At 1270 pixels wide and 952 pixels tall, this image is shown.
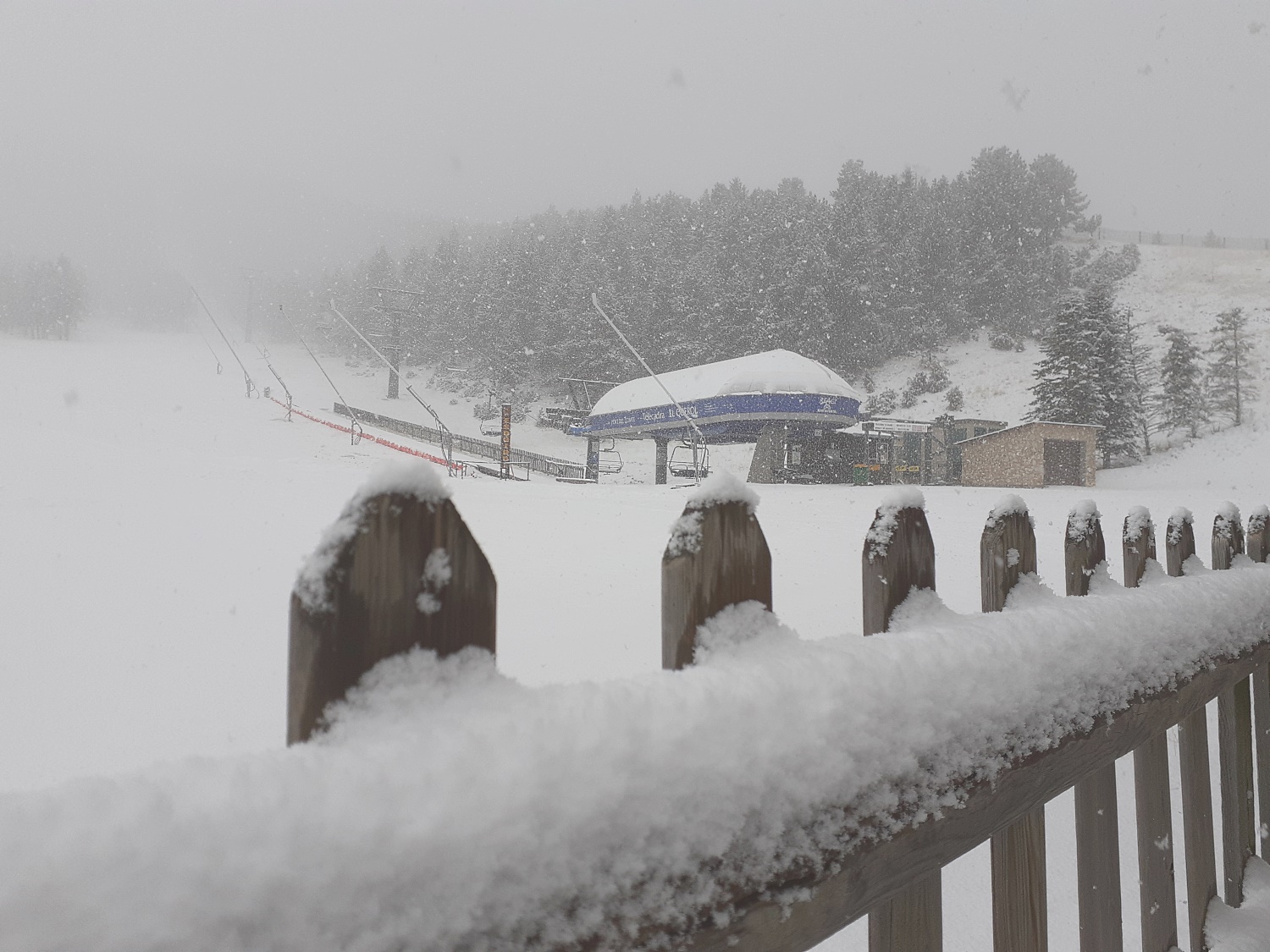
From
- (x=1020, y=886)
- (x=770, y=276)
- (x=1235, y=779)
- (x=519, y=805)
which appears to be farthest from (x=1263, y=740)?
(x=770, y=276)

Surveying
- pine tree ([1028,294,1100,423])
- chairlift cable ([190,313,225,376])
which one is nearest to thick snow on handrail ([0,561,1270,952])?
pine tree ([1028,294,1100,423])

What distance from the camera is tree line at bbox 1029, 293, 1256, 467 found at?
74.8 ft

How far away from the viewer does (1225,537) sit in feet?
6.71

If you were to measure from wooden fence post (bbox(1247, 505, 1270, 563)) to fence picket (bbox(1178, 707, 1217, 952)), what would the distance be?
1.04 metres

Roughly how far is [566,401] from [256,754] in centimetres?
4509

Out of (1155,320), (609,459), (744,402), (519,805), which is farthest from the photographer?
(1155,320)

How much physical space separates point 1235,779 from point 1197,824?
0.37 metres

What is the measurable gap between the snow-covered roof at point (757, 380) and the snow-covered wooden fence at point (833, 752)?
1647 cm

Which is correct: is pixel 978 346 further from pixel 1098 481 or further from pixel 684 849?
pixel 684 849

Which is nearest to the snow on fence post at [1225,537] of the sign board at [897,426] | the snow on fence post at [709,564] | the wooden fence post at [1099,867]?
the wooden fence post at [1099,867]

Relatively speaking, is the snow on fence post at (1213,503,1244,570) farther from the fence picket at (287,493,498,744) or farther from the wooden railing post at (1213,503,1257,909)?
the fence picket at (287,493,498,744)

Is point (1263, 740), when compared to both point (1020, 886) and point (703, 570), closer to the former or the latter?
point (1020, 886)

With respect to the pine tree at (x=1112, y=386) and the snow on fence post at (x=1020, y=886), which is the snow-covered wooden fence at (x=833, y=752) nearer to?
the snow on fence post at (x=1020, y=886)

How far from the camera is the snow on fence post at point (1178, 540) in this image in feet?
6.20
